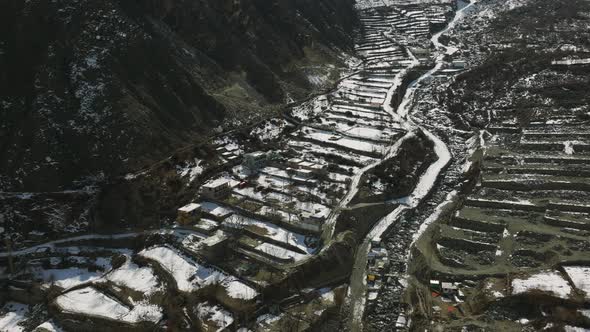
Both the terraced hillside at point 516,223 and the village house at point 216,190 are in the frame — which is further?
the village house at point 216,190

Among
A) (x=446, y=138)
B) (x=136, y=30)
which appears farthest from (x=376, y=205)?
(x=136, y=30)

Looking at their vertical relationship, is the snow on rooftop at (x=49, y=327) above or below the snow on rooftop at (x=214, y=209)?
below

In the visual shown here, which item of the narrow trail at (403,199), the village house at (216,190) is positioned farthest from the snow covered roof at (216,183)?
the narrow trail at (403,199)

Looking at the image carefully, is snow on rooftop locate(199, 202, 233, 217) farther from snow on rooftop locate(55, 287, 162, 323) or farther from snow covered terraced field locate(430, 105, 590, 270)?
snow covered terraced field locate(430, 105, 590, 270)

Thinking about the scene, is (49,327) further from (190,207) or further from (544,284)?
(544,284)

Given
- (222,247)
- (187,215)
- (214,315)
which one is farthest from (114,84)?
(214,315)

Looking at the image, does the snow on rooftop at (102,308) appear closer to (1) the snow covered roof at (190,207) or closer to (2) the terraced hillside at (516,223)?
(1) the snow covered roof at (190,207)
